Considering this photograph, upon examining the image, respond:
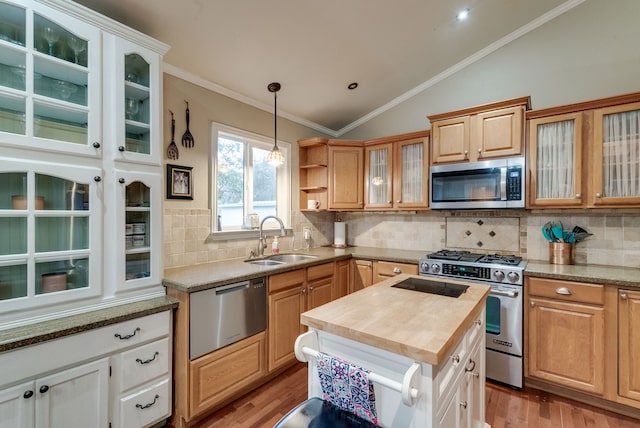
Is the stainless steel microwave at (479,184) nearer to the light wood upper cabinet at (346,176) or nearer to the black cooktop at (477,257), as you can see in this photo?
the black cooktop at (477,257)

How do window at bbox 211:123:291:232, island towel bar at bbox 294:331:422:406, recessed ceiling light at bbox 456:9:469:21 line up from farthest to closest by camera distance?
window at bbox 211:123:291:232 < recessed ceiling light at bbox 456:9:469:21 < island towel bar at bbox 294:331:422:406

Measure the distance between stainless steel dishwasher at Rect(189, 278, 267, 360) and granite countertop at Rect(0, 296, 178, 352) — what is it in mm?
173

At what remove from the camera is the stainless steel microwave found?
2516mm

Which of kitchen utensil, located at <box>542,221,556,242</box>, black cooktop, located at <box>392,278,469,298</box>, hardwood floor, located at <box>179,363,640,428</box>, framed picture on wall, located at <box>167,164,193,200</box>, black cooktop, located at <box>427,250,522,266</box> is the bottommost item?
hardwood floor, located at <box>179,363,640,428</box>

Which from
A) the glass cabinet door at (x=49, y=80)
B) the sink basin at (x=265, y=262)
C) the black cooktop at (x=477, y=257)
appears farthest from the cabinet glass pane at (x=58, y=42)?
the black cooktop at (x=477, y=257)

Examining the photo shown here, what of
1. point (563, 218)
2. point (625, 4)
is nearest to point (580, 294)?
point (563, 218)

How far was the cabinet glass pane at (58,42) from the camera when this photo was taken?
59.1 inches

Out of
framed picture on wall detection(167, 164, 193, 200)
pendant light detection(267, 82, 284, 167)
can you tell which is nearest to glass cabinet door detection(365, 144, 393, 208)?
pendant light detection(267, 82, 284, 167)

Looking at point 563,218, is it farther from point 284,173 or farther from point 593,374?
point 284,173

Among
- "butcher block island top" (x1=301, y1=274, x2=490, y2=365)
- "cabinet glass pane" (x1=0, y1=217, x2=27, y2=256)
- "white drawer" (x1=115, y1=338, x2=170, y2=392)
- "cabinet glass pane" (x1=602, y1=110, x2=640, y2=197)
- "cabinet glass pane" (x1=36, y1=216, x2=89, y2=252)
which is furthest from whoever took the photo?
"cabinet glass pane" (x1=602, y1=110, x2=640, y2=197)

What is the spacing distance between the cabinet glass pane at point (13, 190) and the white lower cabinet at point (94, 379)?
2.22 ft

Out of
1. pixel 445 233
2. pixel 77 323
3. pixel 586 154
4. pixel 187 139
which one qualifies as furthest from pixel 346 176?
pixel 77 323

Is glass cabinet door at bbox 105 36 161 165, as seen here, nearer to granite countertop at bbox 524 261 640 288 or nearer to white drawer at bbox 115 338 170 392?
white drawer at bbox 115 338 170 392

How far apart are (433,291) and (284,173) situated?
2.29m
